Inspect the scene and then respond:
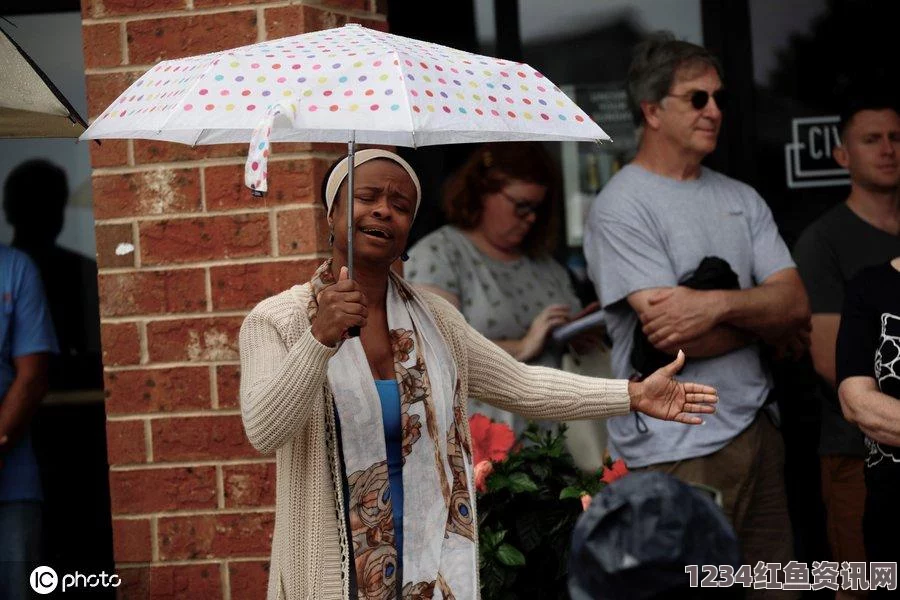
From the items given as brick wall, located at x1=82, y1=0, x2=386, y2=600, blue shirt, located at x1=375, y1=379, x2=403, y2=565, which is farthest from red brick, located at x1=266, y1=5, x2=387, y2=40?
blue shirt, located at x1=375, y1=379, x2=403, y2=565

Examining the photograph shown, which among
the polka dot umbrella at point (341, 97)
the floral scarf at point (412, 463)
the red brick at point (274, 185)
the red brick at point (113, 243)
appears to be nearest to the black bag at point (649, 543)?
the polka dot umbrella at point (341, 97)

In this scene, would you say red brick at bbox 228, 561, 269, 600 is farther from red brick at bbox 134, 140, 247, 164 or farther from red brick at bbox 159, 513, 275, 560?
red brick at bbox 134, 140, 247, 164

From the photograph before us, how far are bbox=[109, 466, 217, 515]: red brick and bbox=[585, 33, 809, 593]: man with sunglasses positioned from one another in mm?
1513

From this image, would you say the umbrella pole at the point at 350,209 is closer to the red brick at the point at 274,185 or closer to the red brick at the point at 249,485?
the red brick at the point at 274,185

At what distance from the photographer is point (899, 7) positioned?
628cm

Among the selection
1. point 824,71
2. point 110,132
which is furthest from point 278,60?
point 824,71

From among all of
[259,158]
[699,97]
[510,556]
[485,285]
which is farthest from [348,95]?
[485,285]

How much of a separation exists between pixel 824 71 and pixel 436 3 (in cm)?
182

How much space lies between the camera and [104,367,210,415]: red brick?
14.5 feet

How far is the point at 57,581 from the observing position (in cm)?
497

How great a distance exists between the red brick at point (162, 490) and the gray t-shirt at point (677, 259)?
4.95 feet

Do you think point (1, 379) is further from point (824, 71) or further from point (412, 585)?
point (824, 71)

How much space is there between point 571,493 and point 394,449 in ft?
3.42

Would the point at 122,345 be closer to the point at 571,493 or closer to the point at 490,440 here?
the point at 490,440
